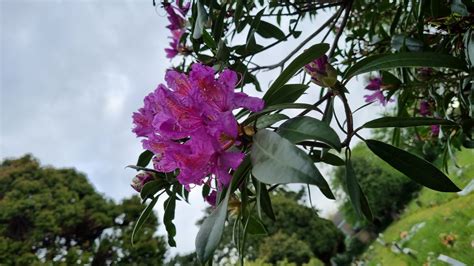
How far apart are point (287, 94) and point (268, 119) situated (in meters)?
0.06

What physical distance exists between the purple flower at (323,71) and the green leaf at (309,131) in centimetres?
15

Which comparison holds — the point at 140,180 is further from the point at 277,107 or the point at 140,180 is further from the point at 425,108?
the point at 425,108

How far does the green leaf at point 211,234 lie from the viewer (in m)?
0.43

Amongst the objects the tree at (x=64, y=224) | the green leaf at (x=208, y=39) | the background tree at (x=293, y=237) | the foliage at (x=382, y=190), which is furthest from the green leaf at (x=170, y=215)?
the foliage at (x=382, y=190)

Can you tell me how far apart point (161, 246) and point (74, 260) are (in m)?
0.69

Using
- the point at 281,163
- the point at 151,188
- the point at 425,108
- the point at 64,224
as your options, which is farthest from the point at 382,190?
Result: the point at 281,163

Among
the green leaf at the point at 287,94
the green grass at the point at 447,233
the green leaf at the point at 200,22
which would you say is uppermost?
the green leaf at the point at 200,22

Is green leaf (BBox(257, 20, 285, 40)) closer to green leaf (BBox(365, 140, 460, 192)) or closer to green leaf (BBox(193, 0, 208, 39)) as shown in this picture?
green leaf (BBox(193, 0, 208, 39))

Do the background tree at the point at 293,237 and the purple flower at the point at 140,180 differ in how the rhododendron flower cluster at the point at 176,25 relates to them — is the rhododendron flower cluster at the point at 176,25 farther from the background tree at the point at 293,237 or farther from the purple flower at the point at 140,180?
the background tree at the point at 293,237

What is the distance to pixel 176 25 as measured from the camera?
1253mm

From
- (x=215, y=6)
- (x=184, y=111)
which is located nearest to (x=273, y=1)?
(x=215, y=6)

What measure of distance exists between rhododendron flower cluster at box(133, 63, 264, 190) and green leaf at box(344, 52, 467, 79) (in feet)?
0.55

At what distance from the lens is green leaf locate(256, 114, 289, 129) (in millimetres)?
502

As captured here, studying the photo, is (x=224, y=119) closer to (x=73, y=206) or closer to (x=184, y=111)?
(x=184, y=111)
